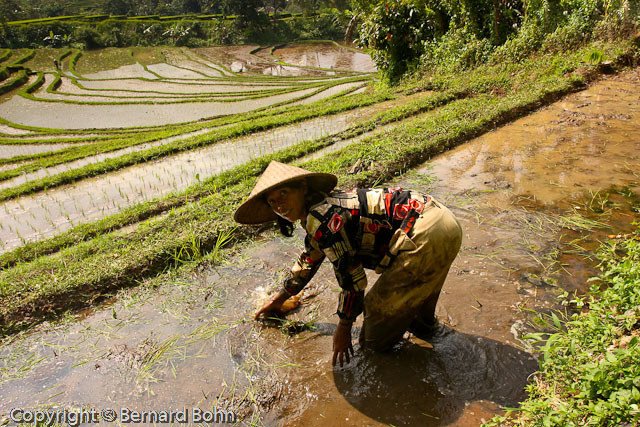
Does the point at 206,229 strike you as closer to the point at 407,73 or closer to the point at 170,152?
the point at 170,152

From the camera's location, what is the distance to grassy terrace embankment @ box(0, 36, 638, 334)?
305 cm

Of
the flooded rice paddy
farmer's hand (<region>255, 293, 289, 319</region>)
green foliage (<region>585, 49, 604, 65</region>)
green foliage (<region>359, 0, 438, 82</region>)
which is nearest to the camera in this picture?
farmer's hand (<region>255, 293, 289, 319</region>)

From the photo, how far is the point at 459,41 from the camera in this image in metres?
9.89

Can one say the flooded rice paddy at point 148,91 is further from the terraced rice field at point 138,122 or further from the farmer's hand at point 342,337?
the farmer's hand at point 342,337

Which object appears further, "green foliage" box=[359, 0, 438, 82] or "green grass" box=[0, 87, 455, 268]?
"green foliage" box=[359, 0, 438, 82]

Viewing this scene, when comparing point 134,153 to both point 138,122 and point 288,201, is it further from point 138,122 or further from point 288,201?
point 288,201

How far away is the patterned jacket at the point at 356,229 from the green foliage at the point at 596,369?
2.57ft

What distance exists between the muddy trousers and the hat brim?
1.44 feet

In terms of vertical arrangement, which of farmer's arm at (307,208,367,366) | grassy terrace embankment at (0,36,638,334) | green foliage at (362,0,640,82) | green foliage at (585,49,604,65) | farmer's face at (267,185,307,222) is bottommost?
grassy terrace embankment at (0,36,638,334)

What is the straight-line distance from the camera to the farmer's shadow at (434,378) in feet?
6.37

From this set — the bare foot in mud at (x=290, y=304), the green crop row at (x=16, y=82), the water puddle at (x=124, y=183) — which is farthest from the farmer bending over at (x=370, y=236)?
the green crop row at (x=16, y=82)

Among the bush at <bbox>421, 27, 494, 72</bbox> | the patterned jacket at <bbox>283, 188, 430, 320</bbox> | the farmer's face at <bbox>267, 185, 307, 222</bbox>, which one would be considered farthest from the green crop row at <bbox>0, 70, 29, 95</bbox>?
the patterned jacket at <bbox>283, 188, 430, 320</bbox>

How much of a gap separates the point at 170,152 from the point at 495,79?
21.1ft

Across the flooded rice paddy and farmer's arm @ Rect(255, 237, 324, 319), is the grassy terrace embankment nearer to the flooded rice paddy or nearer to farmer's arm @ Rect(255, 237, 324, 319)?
farmer's arm @ Rect(255, 237, 324, 319)
